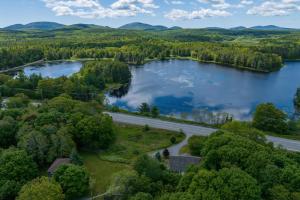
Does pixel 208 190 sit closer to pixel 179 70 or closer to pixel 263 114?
pixel 263 114

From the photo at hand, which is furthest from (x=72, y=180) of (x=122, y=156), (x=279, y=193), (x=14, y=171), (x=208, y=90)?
(x=208, y=90)

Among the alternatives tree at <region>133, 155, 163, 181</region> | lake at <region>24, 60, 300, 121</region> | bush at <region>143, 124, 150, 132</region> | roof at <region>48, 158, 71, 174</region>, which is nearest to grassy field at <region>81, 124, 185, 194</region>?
bush at <region>143, 124, 150, 132</region>

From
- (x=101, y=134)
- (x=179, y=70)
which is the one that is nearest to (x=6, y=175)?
(x=101, y=134)

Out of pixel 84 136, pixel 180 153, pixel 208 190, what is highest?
pixel 208 190

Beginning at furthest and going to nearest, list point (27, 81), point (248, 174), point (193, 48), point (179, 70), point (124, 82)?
1. point (193, 48)
2. point (179, 70)
3. point (124, 82)
4. point (27, 81)
5. point (248, 174)

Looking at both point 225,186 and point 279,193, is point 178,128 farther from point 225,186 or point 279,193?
point 279,193
